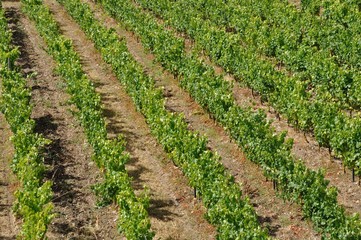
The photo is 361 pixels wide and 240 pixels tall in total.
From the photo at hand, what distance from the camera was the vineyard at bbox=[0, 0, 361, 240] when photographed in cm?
1677

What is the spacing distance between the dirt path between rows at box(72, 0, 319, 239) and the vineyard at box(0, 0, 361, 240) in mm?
54

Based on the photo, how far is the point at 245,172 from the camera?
19891 millimetres

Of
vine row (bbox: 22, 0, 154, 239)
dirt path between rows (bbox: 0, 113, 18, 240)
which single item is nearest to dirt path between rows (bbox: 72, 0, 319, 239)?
vine row (bbox: 22, 0, 154, 239)

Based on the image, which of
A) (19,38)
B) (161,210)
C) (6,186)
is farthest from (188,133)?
(19,38)

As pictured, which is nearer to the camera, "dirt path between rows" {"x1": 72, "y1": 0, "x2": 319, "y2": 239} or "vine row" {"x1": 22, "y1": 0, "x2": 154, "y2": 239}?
"vine row" {"x1": 22, "y1": 0, "x2": 154, "y2": 239}

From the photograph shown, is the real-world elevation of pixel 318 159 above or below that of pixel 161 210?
above

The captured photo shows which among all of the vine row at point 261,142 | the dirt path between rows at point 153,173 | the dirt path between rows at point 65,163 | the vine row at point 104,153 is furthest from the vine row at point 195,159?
the dirt path between rows at point 65,163

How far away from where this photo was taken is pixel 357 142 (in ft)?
60.3

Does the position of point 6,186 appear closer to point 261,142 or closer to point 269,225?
point 261,142

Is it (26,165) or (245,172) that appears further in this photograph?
(245,172)

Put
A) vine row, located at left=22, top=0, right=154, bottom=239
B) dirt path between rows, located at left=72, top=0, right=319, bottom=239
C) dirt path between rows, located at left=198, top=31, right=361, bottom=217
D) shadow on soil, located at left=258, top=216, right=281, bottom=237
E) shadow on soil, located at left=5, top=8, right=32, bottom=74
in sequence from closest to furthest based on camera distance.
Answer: vine row, located at left=22, top=0, right=154, bottom=239
shadow on soil, located at left=258, top=216, right=281, bottom=237
dirt path between rows, located at left=72, top=0, right=319, bottom=239
dirt path between rows, located at left=198, top=31, right=361, bottom=217
shadow on soil, located at left=5, top=8, right=32, bottom=74

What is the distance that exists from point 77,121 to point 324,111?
33.6 feet

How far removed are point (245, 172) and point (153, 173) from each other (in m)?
3.26

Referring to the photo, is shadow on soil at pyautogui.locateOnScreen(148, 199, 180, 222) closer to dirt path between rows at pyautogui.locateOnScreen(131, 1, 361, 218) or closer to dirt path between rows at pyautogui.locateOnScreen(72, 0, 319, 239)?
dirt path between rows at pyautogui.locateOnScreen(72, 0, 319, 239)
